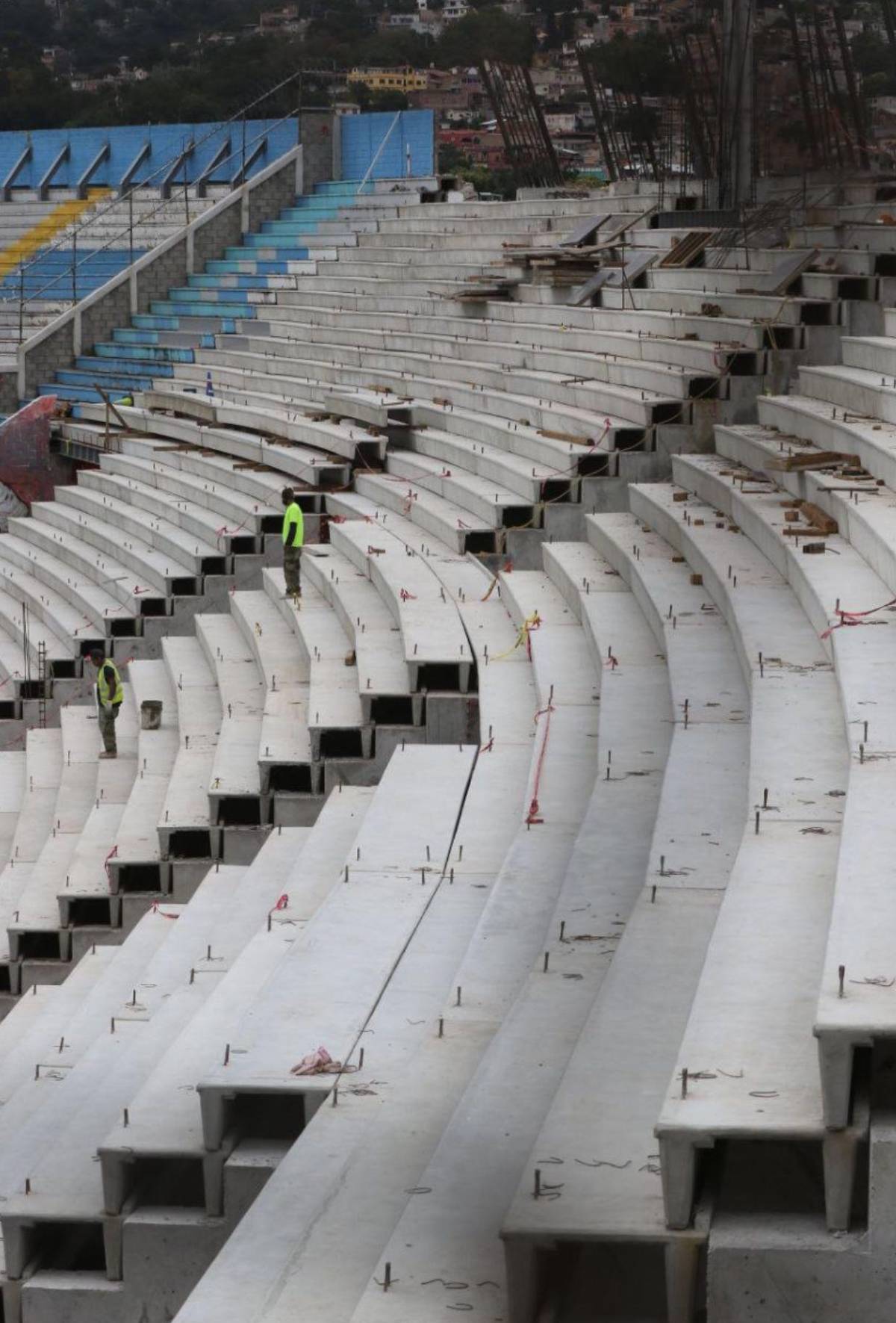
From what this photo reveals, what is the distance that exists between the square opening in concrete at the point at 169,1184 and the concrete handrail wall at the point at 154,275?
20.0 metres

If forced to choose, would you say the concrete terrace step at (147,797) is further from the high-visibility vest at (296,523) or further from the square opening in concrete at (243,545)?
the square opening in concrete at (243,545)

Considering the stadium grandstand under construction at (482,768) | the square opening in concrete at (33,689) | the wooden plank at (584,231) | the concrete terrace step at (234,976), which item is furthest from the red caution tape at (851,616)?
the wooden plank at (584,231)

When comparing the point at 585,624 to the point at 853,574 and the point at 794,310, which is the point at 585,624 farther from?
the point at 794,310

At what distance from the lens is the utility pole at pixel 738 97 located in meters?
20.0

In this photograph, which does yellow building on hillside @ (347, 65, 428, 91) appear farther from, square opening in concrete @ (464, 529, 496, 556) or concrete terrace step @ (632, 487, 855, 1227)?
concrete terrace step @ (632, 487, 855, 1227)

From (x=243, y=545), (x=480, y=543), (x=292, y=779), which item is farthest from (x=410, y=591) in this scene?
(x=243, y=545)

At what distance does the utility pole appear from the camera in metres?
20.0

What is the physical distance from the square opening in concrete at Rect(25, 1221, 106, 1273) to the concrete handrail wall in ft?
65.3

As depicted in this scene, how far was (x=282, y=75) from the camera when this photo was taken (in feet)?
109

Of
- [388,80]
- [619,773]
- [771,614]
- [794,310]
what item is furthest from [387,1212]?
[388,80]

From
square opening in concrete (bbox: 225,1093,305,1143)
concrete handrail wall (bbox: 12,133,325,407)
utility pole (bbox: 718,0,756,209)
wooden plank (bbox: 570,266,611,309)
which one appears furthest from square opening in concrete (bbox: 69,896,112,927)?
concrete handrail wall (bbox: 12,133,325,407)

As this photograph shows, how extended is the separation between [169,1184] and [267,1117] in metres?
0.43

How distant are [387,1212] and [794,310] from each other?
10928 mm

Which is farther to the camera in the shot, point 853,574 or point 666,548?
point 666,548
